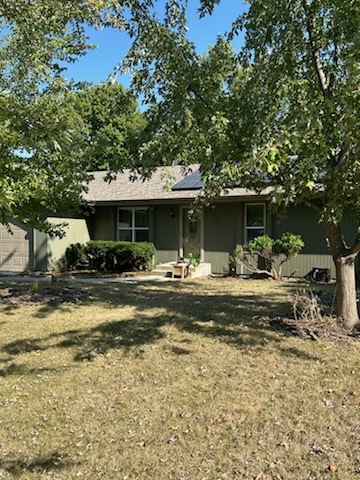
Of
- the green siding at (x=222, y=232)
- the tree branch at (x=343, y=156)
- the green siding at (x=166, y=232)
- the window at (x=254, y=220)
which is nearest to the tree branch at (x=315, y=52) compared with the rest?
the tree branch at (x=343, y=156)

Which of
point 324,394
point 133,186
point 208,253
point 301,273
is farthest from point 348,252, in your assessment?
point 133,186

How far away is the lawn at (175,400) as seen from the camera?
3.06 m

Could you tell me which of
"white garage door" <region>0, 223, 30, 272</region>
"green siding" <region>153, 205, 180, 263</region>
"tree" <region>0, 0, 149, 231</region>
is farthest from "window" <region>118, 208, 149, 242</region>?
"tree" <region>0, 0, 149, 231</region>

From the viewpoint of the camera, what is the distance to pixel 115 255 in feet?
49.8

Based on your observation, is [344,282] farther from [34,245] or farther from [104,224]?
[104,224]

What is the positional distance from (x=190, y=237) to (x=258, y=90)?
31.7 feet

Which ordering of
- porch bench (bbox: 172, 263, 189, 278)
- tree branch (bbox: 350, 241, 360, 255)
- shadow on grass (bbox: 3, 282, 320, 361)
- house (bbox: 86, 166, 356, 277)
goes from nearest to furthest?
shadow on grass (bbox: 3, 282, 320, 361) < tree branch (bbox: 350, 241, 360, 255) < house (bbox: 86, 166, 356, 277) < porch bench (bbox: 172, 263, 189, 278)

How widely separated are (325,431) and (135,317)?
415cm

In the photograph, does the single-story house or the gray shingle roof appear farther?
the gray shingle roof

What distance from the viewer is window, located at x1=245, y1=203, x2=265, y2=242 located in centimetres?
1421

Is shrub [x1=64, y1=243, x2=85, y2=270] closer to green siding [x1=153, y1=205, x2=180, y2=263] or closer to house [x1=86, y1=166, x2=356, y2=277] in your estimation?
house [x1=86, y1=166, x2=356, y2=277]

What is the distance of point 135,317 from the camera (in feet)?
23.3

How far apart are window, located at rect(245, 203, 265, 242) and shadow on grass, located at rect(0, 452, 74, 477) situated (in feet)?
38.4

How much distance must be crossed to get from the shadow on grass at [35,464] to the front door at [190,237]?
12079mm
